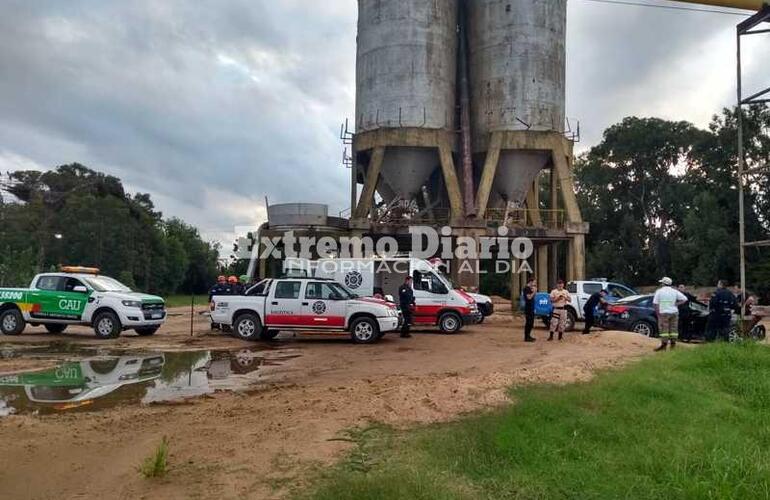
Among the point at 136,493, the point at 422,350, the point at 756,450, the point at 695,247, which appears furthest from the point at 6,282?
the point at 695,247

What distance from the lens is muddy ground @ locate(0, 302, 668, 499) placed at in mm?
5242

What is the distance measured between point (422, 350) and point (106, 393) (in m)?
7.59

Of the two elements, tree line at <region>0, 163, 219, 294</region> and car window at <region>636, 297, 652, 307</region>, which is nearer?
car window at <region>636, 297, 652, 307</region>

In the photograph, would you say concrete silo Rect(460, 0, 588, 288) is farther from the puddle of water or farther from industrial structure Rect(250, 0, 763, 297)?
the puddle of water

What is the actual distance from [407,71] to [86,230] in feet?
110

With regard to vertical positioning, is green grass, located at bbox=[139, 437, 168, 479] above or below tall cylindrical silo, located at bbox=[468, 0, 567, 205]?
below

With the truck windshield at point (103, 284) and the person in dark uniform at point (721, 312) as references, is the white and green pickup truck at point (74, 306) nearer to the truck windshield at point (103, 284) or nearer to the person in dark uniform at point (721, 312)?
the truck windshield at point (103, 284)

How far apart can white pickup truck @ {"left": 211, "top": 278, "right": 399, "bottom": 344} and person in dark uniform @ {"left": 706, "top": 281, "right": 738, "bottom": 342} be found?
781 cm

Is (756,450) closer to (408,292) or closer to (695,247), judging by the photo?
(408,292)

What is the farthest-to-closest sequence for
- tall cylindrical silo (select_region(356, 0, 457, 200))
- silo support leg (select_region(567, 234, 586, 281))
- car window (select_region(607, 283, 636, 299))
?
tall cylindrical silo (select_region(356, 0, 457, 200)) < silo support leg (select_region(567, 234, 586, 281)) < car window (select_region(607, 283, 636, 299))

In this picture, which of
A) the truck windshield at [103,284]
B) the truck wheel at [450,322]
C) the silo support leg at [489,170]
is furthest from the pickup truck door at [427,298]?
the silo support leg at [489,170]

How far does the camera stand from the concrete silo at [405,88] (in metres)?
35.0

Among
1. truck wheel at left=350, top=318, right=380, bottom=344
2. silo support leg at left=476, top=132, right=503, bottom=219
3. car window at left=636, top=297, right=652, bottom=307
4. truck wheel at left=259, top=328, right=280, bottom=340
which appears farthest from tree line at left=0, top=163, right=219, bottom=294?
car window at left=636, top=297, right=652, bottom=307

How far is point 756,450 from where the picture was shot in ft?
18.4
